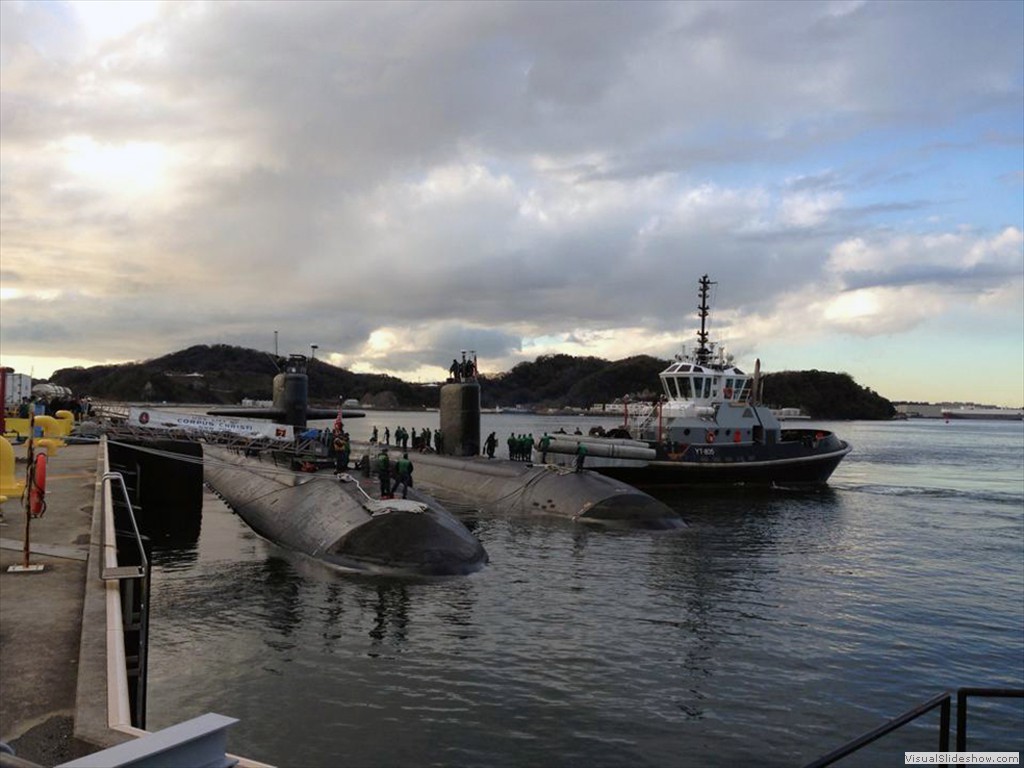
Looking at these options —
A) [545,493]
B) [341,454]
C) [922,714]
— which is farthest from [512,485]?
[922,714]

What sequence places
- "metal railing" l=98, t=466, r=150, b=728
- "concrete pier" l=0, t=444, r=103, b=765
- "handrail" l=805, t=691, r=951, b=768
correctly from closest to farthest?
"handrail" l=805, t=691, r=951, b=768
"concrete pier" l=0, t=444, r=103, b=765
"metal railing" l=98, t=466, r=150, b=728

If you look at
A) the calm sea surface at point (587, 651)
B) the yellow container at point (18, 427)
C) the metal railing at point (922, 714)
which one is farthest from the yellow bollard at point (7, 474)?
the metal railing at point (922, 714)

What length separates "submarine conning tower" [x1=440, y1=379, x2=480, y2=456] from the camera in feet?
111

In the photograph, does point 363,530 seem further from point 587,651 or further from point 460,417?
point 460,417

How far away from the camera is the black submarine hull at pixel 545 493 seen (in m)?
26.6

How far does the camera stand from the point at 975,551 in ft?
83.7

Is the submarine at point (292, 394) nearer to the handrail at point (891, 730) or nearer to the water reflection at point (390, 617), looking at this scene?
the water reflection at point (390, 617)

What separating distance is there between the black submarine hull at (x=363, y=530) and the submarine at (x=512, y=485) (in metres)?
3.32

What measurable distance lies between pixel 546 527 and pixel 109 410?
2226 centimetres

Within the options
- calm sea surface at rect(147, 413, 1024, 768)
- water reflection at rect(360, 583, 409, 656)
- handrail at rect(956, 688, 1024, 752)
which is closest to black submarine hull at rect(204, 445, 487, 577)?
calm sea surface at rect(147, 413, 1024, 768)

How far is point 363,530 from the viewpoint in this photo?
18812 mm

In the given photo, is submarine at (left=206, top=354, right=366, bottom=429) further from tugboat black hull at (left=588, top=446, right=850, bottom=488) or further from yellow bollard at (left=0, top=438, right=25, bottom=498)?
yellow bollard at (left=0, top=438, right=25, bottom=498)

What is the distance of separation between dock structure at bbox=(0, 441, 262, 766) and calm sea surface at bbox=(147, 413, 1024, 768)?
2.03 metres

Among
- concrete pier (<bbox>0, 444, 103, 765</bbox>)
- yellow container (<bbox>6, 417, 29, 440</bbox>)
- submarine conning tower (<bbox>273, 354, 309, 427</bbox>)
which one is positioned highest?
submarine conning tower (<bbox>273, 354, 309, 427</bbox>)
